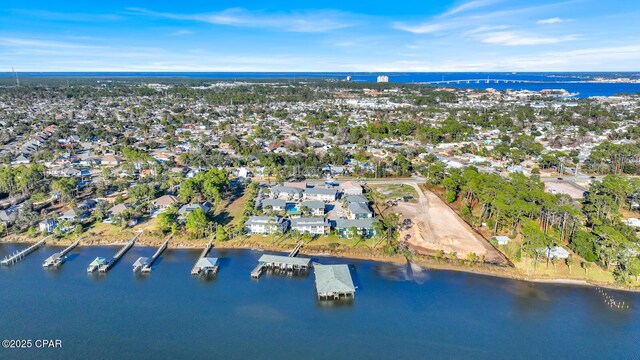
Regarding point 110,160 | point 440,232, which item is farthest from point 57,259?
point 440,232

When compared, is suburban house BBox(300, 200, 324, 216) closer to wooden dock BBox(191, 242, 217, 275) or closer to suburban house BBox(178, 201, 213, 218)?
suburban house BBox(178, 201, 213, 218)

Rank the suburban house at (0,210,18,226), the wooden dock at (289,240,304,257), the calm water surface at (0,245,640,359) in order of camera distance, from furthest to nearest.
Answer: the suburban house at (0,210,18,226) → the wooden dock at (289,240,304,257) → the calm water surface at (0,245,640,359)

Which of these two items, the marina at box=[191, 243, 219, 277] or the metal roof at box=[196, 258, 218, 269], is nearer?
the marina at box=[191, 243, 219, 277]

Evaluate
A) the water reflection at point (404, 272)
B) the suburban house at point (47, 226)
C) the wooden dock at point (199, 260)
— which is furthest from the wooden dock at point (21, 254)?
the water reflection at point (404, 272)

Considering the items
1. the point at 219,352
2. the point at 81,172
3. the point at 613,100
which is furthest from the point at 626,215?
the point at 613,100

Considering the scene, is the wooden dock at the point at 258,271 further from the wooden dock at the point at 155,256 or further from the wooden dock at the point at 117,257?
the wooden dock at the point at 117,257

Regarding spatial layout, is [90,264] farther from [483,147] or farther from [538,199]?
[483,147]

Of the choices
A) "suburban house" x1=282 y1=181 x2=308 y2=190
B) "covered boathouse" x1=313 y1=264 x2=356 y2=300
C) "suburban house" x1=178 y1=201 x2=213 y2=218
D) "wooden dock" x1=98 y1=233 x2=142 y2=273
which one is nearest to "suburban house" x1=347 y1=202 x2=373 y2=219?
"suburban house" x1=282 y1=181 x2=308 y2=190
